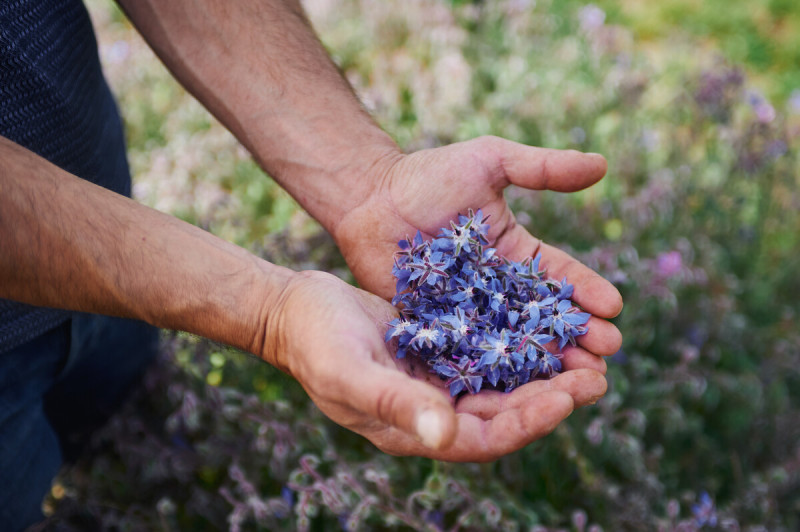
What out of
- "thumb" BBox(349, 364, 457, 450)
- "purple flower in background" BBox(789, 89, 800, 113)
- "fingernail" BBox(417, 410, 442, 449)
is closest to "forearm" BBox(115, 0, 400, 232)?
"thumb" BBox(349, 364, 457, 450)

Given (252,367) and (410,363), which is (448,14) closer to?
(252,367)

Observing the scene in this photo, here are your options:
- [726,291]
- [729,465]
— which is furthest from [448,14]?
[729,465]

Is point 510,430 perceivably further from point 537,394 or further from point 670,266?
point 670,266

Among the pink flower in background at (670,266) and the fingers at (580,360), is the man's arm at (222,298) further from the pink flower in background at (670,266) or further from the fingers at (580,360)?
the pink flower in background at (670,266)

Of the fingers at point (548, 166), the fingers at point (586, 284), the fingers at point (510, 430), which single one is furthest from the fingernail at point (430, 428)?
the fingers at point (548, 166)

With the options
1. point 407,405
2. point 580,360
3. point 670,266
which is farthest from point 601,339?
point 670,266

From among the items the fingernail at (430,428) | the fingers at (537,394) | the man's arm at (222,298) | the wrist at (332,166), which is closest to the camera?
the fingernail at (430,428)

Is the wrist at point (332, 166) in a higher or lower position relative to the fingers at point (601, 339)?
higher
